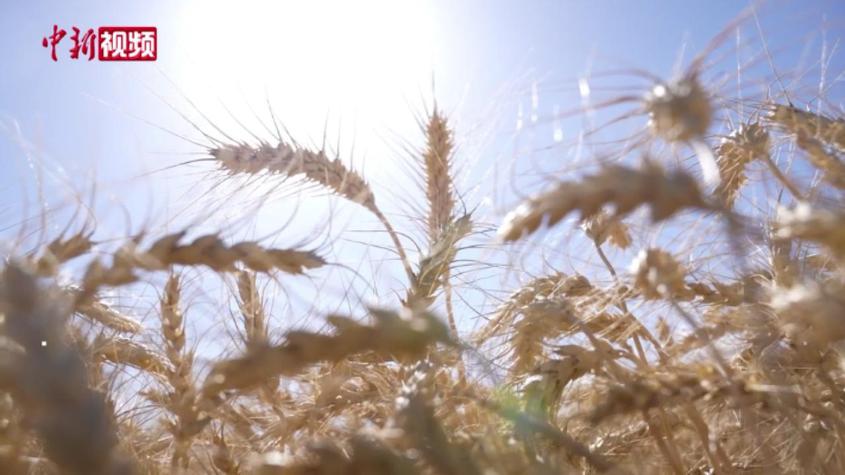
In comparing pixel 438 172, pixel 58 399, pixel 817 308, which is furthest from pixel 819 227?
pixel 438 172

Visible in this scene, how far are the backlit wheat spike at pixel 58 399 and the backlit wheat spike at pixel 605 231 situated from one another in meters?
1.00

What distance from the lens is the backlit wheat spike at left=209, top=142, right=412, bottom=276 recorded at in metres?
3.06

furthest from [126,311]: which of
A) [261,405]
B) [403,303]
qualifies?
[403,303]

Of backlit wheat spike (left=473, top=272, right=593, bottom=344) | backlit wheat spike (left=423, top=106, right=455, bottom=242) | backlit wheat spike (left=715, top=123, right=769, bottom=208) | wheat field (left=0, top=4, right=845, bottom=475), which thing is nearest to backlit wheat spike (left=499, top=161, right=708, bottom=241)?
wheat field (left=0, top=4, right=845, bottom=475)

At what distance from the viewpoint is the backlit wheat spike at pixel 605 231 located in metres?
1.62

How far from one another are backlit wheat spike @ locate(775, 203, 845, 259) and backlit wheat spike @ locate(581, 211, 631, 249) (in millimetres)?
526

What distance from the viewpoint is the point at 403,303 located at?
206cm

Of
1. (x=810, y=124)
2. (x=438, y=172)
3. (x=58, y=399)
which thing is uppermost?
(x=438, y=172)

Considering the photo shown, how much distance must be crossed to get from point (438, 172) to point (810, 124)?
1.61 meters

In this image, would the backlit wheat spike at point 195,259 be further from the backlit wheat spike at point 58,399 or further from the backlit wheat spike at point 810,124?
the backlit wheat spike at point 810,124

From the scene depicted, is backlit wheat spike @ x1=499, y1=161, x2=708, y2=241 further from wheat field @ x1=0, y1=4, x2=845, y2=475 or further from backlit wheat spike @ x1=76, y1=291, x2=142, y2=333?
backlit wheat spike @ x1=76, y1=291, x2=142, y2=333

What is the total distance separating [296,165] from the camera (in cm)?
302

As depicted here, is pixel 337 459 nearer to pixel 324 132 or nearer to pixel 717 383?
pixel 717 383

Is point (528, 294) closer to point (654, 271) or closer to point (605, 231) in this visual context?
point (605, 231)
